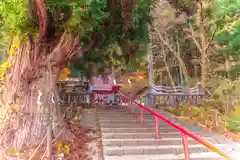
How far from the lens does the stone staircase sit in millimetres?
4980

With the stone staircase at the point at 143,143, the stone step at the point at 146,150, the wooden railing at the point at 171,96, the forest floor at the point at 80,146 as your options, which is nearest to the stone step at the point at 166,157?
the stone staircase at the point at 143,143

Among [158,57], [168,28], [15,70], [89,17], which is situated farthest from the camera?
[158,57]

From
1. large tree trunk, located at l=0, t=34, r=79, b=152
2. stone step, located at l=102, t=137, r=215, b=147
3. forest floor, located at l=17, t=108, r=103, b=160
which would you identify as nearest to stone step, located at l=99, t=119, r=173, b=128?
forest floor, located at l=17, t=108, r=103, b=160

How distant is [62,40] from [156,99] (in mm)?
6327

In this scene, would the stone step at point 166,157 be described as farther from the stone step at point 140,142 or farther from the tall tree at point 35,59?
the tall tree at point 35,59

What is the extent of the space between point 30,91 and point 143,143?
9.85 ft

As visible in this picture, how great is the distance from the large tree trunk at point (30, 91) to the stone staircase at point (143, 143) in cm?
143

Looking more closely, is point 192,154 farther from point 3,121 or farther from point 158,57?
point 158,57

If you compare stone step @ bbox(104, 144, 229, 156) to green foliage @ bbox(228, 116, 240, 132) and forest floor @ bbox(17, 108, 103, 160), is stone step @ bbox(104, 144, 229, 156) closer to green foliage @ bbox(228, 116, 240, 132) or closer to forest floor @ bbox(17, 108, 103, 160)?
forest floor @ bbox(17, 108, 103, 160)

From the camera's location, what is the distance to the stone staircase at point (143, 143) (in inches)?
196

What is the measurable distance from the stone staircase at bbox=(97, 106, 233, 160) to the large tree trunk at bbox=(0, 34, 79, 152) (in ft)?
4.69

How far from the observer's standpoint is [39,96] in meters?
5.26

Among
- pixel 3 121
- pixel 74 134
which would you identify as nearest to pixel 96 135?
pixel 74 134

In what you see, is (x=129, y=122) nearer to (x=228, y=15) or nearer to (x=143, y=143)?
(x=143, y=143)
